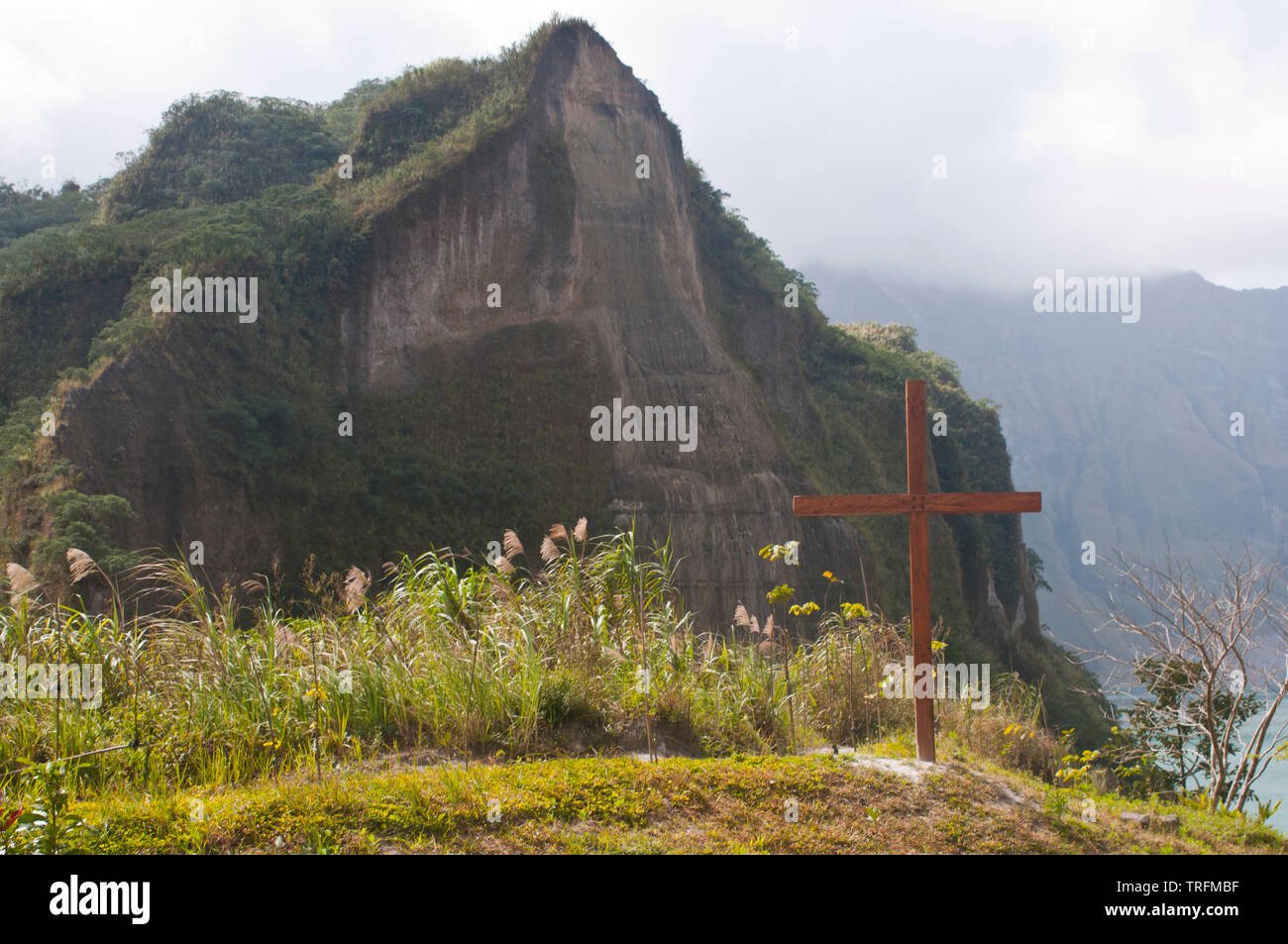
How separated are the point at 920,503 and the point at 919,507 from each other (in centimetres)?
3

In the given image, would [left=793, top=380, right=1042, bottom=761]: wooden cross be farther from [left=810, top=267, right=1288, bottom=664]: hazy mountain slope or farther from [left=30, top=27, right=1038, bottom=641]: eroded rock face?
[left=810, top=267, right=1288, bottom=664]: hazy mountain slope

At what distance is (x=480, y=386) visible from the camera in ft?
93.6

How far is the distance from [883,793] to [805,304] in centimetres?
4018

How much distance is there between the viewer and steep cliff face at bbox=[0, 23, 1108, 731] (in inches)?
896

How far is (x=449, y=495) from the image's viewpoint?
26.4 meters

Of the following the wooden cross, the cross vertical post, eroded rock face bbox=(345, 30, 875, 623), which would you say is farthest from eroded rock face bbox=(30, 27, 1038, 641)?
the cross vertical post

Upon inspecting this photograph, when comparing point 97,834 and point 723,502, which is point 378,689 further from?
point 723,502
